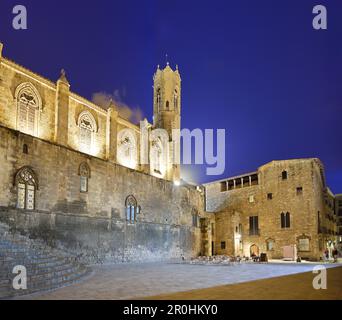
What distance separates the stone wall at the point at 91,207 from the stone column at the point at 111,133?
2263mm

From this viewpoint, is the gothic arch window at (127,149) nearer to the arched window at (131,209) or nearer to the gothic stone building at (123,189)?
the gothic stone building at (123,189)

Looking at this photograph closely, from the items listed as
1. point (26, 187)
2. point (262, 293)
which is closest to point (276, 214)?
point (26, 187)

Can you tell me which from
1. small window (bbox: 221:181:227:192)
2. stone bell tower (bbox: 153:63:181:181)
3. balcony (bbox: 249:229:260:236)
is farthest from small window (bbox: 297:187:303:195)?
stone bell tower (bbox: 153:63:181:181)

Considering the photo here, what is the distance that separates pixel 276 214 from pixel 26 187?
2516 centimetres

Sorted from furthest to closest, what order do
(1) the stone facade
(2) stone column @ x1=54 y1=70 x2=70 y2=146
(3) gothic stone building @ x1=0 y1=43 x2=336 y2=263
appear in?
1. (1) the stone facade
2. (2) stone column @ x1=54 y1=70 x2=70 y2=146
3. (3) gothic stone building @ x1=0 y1=43 x2=336 y2=263

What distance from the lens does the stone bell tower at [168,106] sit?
34094 millimetres

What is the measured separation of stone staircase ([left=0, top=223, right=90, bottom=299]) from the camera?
934 centimetres

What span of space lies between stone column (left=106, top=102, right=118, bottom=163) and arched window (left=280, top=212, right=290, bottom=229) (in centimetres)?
1785

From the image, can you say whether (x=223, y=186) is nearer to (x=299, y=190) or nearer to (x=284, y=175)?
(x=284, y=175)

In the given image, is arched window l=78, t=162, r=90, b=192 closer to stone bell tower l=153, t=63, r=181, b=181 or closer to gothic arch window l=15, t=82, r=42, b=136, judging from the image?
gothic arch window l=15, t=82, r=42, b=136
